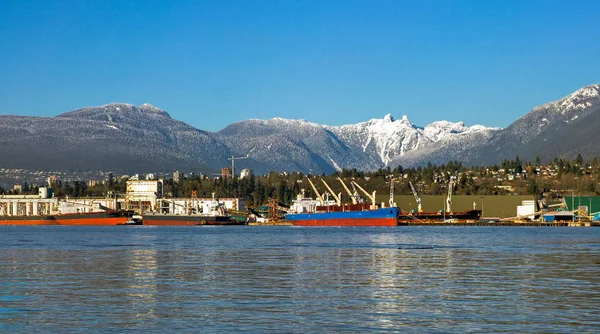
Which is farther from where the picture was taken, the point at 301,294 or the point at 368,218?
the point at 368,218

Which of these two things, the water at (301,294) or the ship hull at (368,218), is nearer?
the water at (301,294)

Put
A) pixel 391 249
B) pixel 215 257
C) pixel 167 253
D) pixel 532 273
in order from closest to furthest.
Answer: pixel 532 273 < pixel 215 257 < pixel 167 253 < pixel 391 249

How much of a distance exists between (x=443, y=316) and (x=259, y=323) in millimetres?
6558

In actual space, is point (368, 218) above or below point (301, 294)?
above

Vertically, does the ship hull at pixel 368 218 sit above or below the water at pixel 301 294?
above

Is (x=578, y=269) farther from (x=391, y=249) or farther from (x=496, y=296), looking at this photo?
(x=391, y=249)

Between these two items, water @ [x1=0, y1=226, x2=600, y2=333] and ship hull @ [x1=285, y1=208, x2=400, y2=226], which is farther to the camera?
ship hull @ [x1=285, y1=208, x2=400, y2=226]

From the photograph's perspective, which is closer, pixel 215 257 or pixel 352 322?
pixel 352 322

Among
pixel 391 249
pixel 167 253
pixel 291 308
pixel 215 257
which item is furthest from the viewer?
pixel 391 249

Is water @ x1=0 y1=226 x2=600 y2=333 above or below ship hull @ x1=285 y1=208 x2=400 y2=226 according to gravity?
below

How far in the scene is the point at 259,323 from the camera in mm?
33062

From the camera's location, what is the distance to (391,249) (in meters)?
80.6

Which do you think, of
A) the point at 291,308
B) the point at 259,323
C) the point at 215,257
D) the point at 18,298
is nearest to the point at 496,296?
the point at 291,308

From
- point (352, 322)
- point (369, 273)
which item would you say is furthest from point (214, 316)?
point (369, 273)
